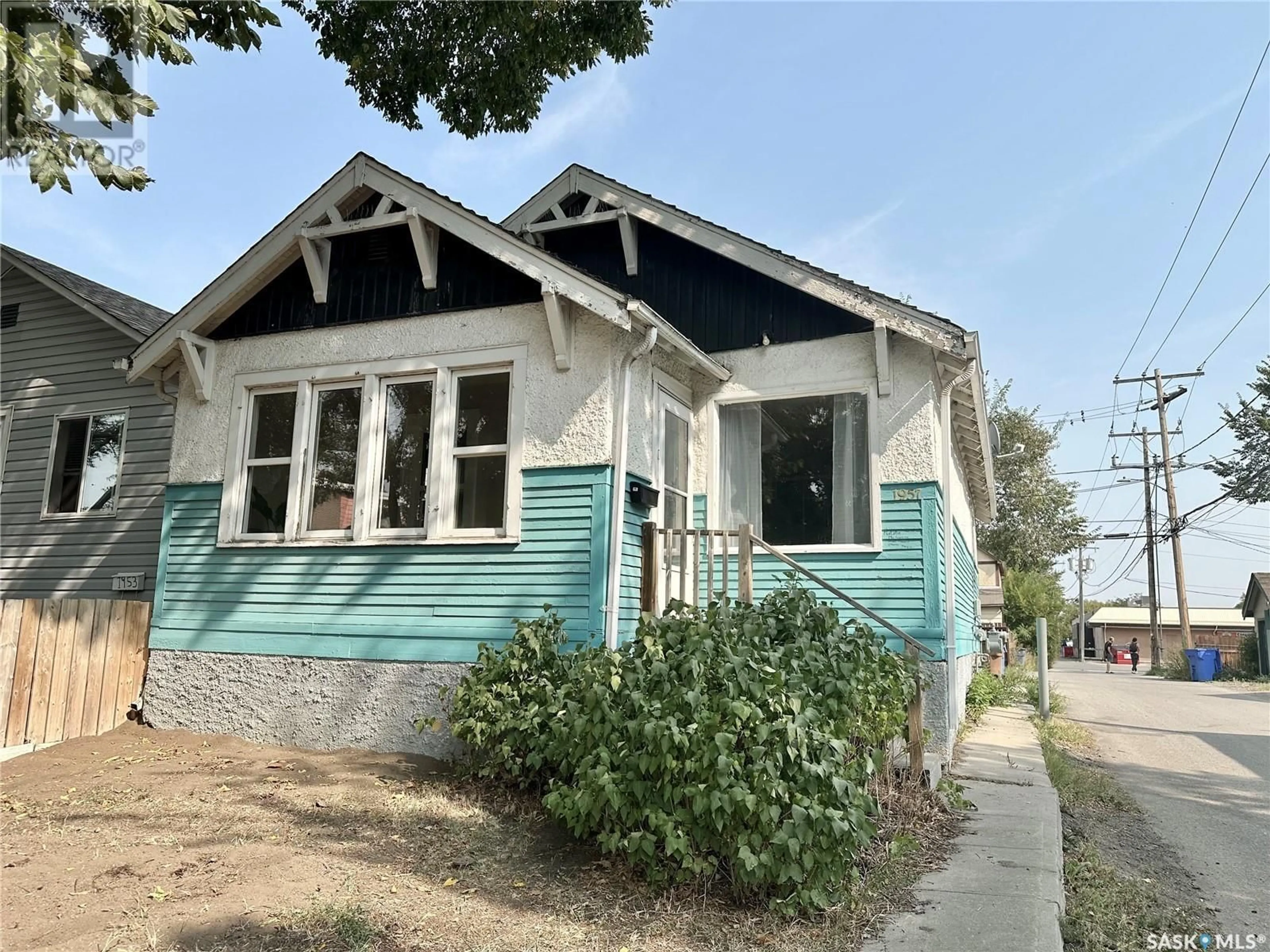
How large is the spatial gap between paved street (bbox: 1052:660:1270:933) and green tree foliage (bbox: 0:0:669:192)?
8279 mm

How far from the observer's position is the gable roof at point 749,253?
767cm

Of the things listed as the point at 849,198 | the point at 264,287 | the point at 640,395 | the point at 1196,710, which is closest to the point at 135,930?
the point at 640,395

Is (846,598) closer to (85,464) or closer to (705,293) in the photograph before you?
(705,293)

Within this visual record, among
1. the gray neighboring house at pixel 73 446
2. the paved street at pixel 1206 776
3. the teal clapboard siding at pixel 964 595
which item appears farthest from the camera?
the gray neighboring house at pixel 73 446

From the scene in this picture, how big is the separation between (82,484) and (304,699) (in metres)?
5.90

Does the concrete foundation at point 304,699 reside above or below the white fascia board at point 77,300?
below

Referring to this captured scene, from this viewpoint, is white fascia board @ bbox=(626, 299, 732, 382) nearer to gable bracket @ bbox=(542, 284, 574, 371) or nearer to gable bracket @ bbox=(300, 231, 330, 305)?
gable bracket @ bbox=(542, 284, 574, 371)

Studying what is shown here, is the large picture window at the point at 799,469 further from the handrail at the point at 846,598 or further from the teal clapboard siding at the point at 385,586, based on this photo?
the teal clapboard siding at the point at 385,586

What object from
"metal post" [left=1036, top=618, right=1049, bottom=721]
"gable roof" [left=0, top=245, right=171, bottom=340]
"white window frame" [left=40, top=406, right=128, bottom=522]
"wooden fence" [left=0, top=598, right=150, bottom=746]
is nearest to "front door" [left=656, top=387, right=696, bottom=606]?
"wooden fence" [left=0, top=598, right=150, bottom=746]

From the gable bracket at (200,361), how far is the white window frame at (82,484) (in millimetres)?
3147

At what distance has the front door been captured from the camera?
7.77 metres

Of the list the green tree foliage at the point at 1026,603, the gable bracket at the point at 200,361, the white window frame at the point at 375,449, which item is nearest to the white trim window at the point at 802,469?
the white window frame at the point at 375,449

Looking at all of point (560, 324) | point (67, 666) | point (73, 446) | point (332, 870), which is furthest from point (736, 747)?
point (73, 446)

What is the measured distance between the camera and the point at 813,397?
846 centimetres
